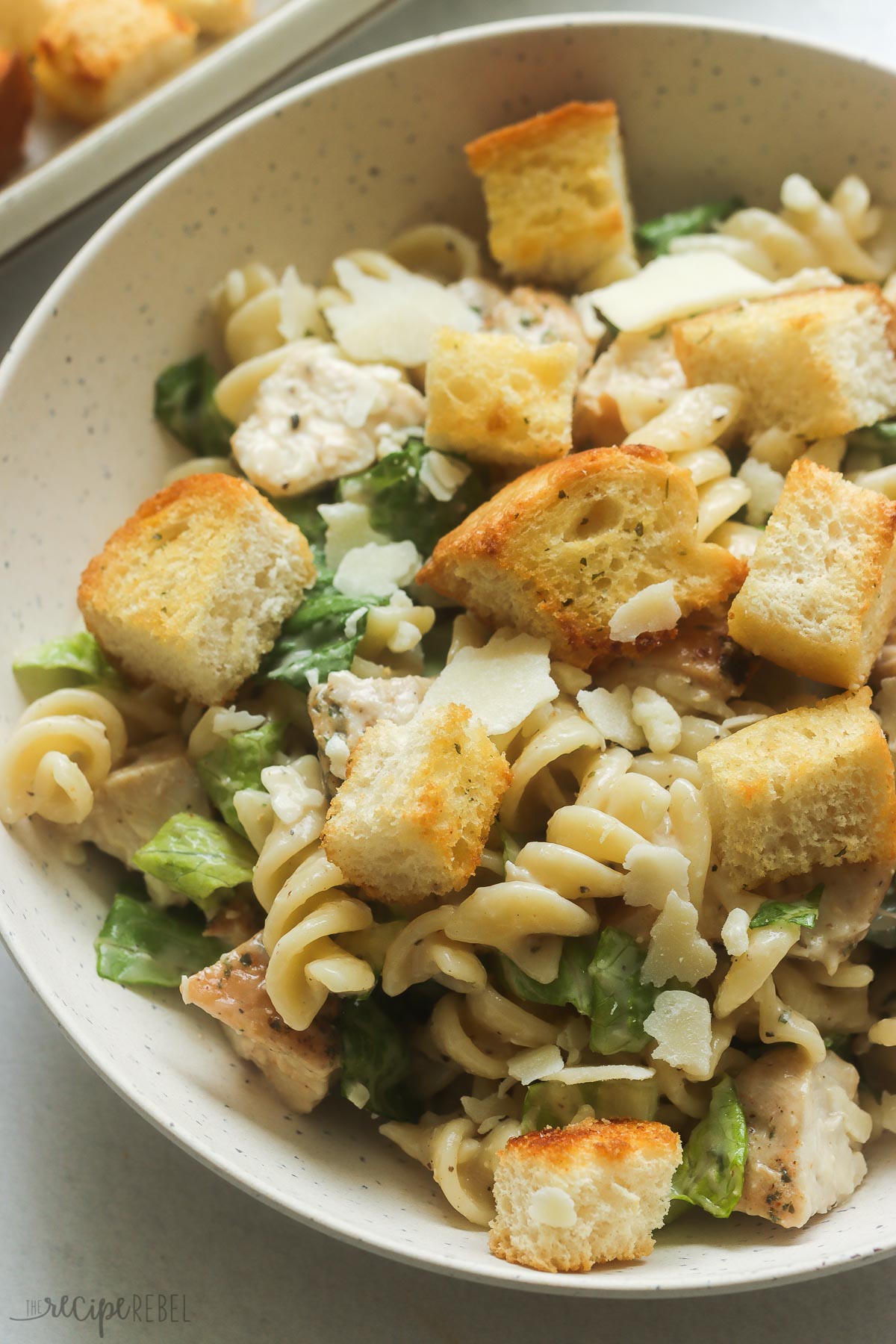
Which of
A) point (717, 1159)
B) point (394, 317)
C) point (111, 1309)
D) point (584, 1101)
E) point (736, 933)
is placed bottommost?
point (111, 1309)

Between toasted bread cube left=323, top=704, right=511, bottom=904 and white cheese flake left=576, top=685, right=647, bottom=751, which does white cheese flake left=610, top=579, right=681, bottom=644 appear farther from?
toasted bread cube left=323, top=704, right=511, bottom=904

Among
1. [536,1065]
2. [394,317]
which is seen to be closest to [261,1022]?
[536,1065]

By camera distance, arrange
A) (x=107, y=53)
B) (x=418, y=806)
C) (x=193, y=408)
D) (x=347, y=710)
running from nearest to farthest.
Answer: (x=418, y=806) → (x=347, y=710) → (x=193, y=408) → (x=107, y=53)

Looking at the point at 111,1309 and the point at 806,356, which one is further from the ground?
the point at 806,356

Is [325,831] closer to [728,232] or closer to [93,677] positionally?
[93,677]

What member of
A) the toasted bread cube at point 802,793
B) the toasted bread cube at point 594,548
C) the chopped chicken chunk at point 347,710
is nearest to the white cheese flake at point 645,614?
the toasted bread cube at point 594,548

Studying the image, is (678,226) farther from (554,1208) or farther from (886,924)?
(554,1208)

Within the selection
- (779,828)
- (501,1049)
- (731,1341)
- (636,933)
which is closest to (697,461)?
(779,828)
